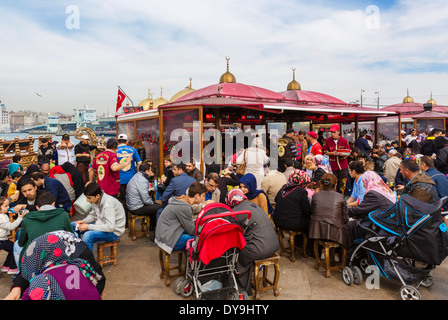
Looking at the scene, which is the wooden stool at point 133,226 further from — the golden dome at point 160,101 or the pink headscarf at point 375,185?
the golden dome at point 160,101

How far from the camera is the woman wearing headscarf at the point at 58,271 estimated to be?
2262 mm

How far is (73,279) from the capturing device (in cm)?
238

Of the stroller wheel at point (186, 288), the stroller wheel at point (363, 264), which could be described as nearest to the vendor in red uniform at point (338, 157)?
the stroller wheel at point (363, 264)

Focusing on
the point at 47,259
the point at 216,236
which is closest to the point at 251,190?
the point at 216,236

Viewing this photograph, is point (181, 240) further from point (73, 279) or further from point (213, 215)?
point (73, 279)

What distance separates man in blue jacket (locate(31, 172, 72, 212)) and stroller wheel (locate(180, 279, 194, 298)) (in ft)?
9.87

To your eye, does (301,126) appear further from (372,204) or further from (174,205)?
(174,205)

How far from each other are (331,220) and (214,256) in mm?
1692

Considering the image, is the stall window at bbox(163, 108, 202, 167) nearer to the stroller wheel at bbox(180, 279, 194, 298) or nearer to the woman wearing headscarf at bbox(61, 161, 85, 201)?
the woman wearing headscarf at bbox(61, 161, 85, 201)

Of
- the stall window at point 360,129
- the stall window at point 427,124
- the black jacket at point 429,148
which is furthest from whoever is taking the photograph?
the stall window at point 427,124

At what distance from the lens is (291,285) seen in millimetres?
3766

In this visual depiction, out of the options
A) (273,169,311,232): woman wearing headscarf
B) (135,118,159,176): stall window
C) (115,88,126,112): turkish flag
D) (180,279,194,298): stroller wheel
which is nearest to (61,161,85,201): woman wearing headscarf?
(135,118,159,176): stall window

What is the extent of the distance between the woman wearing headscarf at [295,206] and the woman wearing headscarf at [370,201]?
23.2 inches
